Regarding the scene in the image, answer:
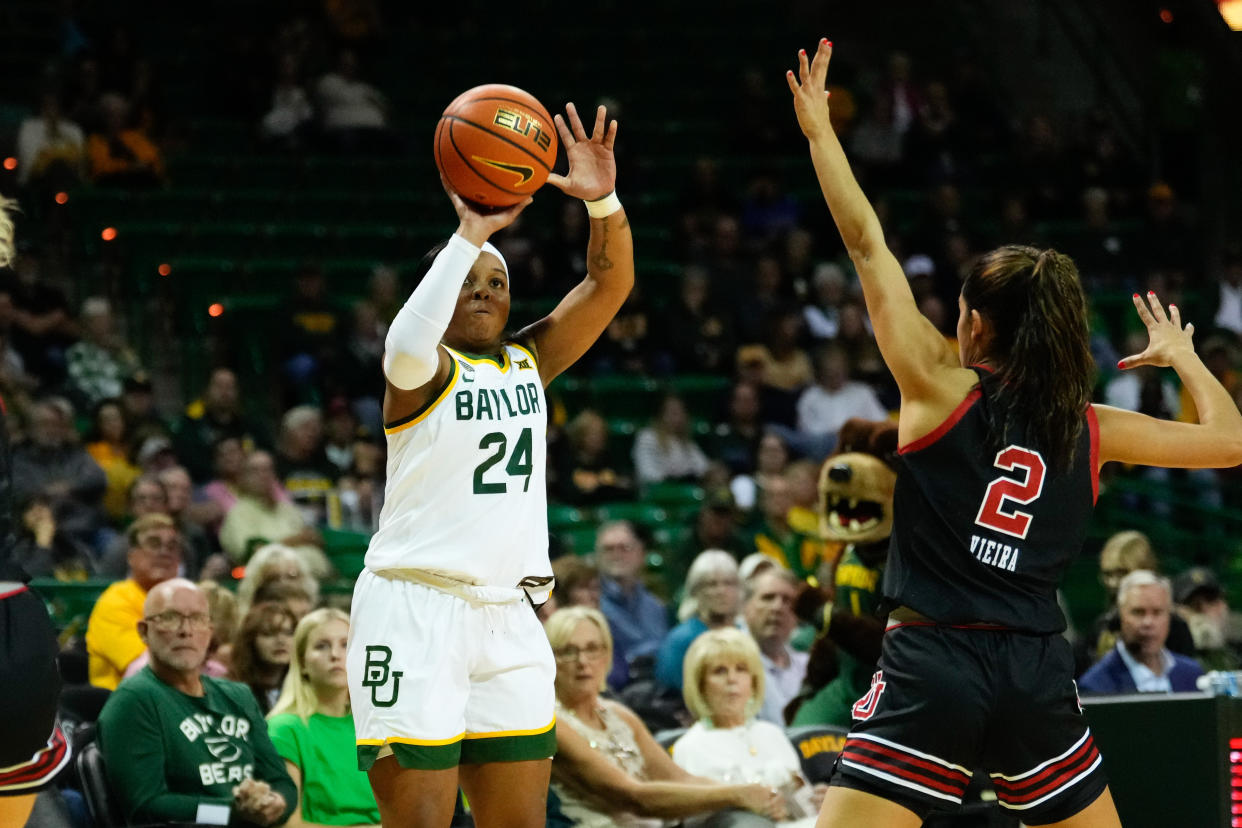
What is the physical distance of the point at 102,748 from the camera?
564 cm

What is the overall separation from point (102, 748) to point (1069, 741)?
3.38m

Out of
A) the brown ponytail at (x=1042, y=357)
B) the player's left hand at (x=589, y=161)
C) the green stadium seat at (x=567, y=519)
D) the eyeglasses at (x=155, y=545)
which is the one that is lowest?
the eyeglasses at (x=155, y=545)

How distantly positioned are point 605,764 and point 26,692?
2.59 m

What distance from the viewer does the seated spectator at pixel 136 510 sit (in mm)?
8562

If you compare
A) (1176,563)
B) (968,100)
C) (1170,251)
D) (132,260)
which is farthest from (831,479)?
(968,100)

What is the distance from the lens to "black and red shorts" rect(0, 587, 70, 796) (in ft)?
11.6

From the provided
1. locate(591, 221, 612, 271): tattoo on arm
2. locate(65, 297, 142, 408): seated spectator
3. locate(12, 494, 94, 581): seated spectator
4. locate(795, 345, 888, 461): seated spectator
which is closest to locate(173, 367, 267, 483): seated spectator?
locate(65, 297, 142, 408): seated spectator

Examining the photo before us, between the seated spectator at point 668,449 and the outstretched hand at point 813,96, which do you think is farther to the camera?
the seated spectator at point 668,449

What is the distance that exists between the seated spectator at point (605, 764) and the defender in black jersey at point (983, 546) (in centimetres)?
220

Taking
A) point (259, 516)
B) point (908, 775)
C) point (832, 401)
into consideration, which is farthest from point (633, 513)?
point (908, 775)

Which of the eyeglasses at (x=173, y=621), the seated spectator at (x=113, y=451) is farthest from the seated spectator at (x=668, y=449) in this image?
the eyeglasses at (x=173, y=621)

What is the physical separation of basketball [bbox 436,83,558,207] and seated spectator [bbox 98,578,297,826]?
234 cm

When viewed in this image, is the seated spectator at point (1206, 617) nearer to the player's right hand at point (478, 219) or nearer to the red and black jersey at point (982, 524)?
the red and black jersey at point (982, 524)

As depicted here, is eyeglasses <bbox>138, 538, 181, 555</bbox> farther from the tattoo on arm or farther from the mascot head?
the tattoo on arm
